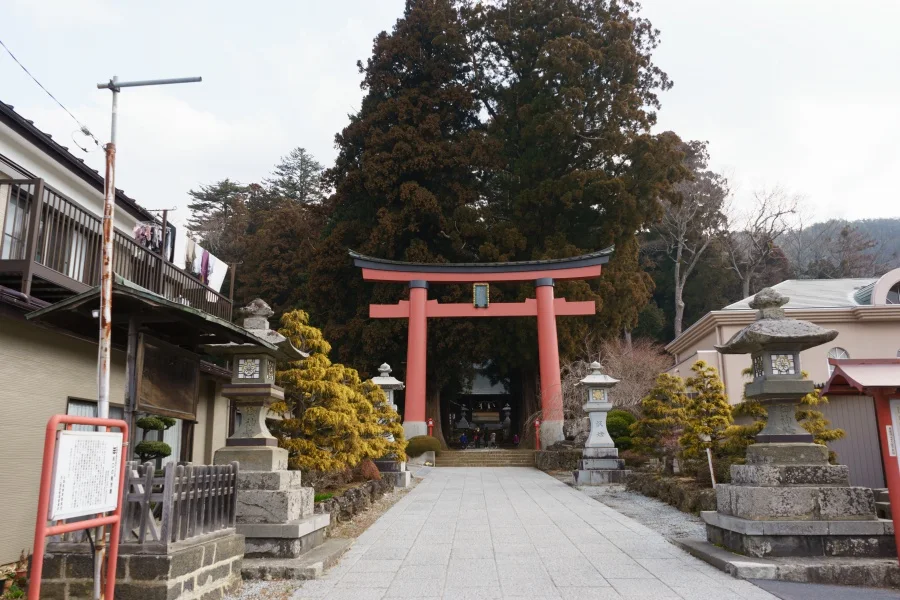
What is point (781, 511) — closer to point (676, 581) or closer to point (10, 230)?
point (676, 581)

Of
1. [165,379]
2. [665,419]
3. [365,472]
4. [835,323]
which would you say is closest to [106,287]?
[165,379]

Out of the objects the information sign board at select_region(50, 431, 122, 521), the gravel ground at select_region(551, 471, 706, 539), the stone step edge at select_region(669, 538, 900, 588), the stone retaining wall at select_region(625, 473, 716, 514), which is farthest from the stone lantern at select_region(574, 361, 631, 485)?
the information sign board at select_region(50, 431, 122, 521)

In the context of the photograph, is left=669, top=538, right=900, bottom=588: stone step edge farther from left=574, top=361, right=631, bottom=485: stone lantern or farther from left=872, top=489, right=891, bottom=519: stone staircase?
left=574, top=361, right=631, bottom=485: stone lantern

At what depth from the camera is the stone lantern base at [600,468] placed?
1526 centimetres

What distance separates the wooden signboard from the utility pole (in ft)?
1.25

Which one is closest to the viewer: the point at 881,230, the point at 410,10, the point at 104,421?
the point at 104,421

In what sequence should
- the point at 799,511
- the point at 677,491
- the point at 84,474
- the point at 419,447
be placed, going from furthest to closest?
the point at 419,447, the point at 677,491, the point at 799,511, the point at 84,474

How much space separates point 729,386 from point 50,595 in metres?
21.6

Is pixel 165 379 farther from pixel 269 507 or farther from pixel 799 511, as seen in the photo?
pixel 799 511

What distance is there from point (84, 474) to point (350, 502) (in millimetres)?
6159

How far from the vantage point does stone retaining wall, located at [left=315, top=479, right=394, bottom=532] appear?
27.2 ft

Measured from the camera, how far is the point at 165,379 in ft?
19.1

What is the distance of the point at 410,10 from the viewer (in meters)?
30.5

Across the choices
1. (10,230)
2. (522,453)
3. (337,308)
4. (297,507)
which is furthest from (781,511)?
(337,308)
